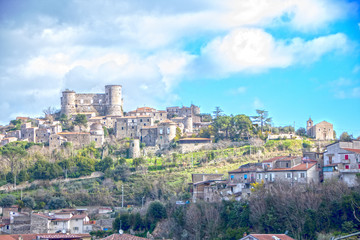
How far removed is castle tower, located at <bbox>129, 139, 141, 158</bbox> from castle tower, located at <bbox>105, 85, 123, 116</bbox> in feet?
47.1

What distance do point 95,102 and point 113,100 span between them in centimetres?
274

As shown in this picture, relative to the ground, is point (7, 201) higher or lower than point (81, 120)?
lower

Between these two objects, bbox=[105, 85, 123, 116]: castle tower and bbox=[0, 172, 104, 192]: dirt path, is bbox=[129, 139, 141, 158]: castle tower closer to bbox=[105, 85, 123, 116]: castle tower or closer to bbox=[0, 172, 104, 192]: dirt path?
bbox=[0, 172, 104, 192]: dirt path

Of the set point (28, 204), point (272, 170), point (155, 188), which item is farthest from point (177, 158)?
point (272, 170)

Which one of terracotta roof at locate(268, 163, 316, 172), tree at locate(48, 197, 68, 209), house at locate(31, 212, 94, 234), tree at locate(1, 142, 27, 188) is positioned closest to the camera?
terracotta roof at locate(268, 163, 316, 172)

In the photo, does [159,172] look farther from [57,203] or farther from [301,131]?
[301,131]

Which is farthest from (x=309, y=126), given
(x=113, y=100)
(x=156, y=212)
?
(x=156, y=212)

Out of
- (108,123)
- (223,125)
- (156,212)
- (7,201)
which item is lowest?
(156,212)

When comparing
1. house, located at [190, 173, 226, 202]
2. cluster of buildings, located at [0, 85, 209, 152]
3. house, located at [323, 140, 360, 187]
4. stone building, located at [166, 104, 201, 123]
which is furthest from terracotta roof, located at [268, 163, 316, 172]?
stone building, located at [166, 104, 201, 123]

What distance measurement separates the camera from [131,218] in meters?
53.3

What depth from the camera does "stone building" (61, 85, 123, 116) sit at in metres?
90.2

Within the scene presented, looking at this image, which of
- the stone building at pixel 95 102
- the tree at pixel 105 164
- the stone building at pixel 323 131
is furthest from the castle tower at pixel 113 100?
the stone building at pixel 323 131

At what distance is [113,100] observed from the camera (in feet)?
299

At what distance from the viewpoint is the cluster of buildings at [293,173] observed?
4769cm
